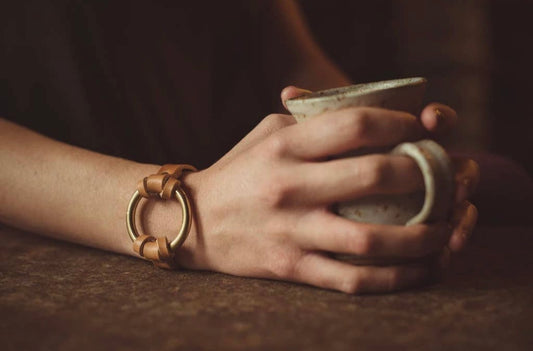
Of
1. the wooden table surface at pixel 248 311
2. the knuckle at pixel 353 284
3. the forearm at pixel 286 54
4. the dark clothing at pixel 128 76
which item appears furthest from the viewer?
the forearm at pixel 286 54

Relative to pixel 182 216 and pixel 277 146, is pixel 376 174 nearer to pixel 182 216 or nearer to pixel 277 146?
pixel 277 146

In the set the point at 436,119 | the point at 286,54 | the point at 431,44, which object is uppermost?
the point at 431,44

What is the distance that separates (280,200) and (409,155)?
0.55 feet

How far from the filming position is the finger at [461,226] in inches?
25.8

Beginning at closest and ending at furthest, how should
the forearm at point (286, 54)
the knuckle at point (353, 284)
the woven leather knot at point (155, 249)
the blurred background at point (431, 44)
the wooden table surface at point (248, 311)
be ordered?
the wooden table surface at point (248, 311)
the knuckle at point (353, 284)
the woven leather knot at point (155, 249)
the forearm at point (286, 54)
the blurred background at point (431, 44)

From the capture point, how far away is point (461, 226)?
2.18 ft

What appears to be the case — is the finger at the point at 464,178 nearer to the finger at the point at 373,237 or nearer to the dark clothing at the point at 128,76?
the finger at the point at 373,237

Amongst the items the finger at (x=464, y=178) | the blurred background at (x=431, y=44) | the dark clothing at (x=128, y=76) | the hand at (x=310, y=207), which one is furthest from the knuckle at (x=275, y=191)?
the blurred background at (x=431, y=44)

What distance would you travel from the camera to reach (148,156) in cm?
125

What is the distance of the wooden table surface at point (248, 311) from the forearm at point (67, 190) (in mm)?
72

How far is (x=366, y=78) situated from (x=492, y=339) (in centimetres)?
221

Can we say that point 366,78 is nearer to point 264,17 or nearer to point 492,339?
point 264,17

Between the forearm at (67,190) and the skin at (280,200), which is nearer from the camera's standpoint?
the skin at (280,200)

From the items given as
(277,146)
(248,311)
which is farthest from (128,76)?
(248,311)
